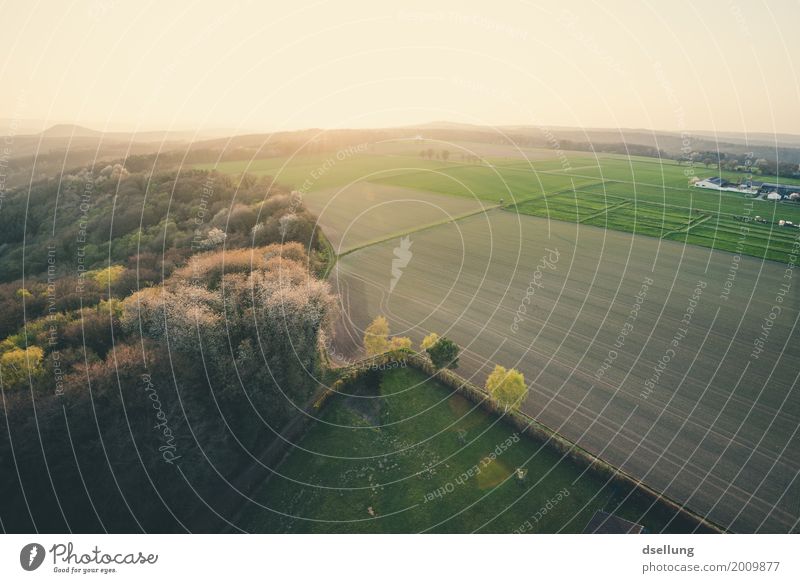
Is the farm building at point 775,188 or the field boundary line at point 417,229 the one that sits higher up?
the farm building at point 775,188

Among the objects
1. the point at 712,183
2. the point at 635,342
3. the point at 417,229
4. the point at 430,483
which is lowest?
the point at 430,483

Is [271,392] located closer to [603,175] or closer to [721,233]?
[721,233]

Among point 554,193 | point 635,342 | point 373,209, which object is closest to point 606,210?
point 554,193

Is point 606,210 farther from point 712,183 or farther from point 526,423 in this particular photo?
point 526,423

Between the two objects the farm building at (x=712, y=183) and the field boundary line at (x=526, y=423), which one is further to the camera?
the farm building at (x=712, y=183)

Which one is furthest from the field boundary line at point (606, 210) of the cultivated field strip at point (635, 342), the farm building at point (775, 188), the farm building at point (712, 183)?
the farm building at point (775, 188)

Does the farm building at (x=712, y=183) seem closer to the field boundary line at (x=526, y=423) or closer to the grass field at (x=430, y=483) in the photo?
the field boundary line at (x=526, y=423)

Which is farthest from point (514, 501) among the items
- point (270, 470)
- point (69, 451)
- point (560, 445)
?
point (69, 451)
